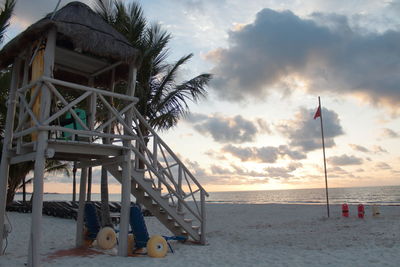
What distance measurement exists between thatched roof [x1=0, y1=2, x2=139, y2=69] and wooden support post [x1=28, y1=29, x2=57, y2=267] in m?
0.27

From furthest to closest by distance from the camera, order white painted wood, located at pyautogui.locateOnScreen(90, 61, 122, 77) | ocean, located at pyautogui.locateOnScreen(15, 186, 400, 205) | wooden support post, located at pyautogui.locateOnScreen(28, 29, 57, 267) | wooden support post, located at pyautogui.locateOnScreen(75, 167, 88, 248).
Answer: ocean, located at pyautogui.locateOnScreen(15, 186, 400, 205) → wooden support post, located at pyautogui.locateOnScreen(75, 167, 88, 248) → white painted wood, located at pyautogui.locateOnScreen(90, 61, 122, 77) → wooden support post, located at pyautogui.locateOnScreen(28, 29, 57, 267)

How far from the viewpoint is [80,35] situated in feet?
22.6

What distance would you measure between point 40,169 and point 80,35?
2.71 m

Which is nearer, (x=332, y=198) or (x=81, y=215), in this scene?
(x=81, y=215)

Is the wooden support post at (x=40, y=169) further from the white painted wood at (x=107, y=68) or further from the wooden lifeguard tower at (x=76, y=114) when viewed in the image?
the white painted wood at (x=107, y=68)

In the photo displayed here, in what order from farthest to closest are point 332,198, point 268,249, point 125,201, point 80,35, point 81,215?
point 332,198, point 81,215, point 268,249, point 125,201, point 80,35

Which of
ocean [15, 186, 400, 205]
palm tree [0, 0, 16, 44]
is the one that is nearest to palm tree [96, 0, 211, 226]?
palm tree [0, 0, 16, 44]

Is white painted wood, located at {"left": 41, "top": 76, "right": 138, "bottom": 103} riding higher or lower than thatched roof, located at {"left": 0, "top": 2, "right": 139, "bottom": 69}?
lower

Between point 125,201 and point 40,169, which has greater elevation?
point 40,169

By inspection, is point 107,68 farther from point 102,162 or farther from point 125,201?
point 125,201

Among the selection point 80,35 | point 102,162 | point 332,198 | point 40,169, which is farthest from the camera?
point 332,198

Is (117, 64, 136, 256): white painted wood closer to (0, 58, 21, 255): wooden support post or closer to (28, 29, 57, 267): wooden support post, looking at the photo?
(28, 29, 57, 267): wooden support post

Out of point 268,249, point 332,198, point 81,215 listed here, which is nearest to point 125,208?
point 81,215

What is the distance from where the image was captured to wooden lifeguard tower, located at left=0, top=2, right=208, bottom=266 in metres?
6.34
